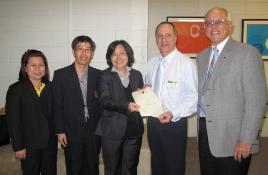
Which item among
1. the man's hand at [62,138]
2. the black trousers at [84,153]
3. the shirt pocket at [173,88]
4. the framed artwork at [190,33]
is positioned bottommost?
the black trousers at [84,153]

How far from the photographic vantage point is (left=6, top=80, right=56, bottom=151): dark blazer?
2.23m

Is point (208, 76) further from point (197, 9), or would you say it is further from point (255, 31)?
point (255, 31)

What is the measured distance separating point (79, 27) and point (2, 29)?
3.78 feet

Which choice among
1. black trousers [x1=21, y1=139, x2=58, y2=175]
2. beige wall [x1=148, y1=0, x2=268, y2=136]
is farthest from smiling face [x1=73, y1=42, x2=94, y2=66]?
beige wall [x1=148, y1=0, x2=268, y2=136]

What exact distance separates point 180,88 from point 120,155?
81 cm

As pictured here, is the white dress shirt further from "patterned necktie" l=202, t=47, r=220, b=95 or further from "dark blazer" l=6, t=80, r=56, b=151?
"dark blazer" l=6, t=80, r=56, b=151

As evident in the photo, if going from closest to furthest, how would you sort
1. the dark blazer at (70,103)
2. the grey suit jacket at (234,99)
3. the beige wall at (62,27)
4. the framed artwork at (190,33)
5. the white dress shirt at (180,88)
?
the grey suit jacket at (234,99) < the white dress shirt at (180,88) < the dark blazer at (70,103) < the beige wall at (62,27) < the framed artwork at (190,33)

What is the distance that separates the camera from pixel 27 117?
89.9 inches

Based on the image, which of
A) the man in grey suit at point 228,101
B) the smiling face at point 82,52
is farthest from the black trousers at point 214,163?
the smiling face at point 82,52

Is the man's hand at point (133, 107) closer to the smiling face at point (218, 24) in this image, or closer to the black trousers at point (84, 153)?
the black trousers at point (84, 153)

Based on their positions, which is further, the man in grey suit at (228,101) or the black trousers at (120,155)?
the black trousers at (120,155)

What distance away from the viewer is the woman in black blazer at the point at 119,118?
2.27 metres

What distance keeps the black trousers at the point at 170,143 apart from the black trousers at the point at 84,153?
62cm

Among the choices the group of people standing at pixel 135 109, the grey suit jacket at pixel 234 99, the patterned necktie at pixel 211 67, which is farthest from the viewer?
the patterned necktie at pixel 211 67
